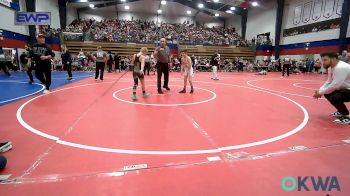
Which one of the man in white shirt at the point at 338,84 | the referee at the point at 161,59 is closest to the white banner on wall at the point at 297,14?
the referee at the point at 161,59

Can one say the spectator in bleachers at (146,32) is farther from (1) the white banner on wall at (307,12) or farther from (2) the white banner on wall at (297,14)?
(1) the white banner on wall at (307,12)

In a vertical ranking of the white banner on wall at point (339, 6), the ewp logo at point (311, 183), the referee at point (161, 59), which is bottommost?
the ewp logo at point (311, 183)

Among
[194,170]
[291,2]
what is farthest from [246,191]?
[291,2]

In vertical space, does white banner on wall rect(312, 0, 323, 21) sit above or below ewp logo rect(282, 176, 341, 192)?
above

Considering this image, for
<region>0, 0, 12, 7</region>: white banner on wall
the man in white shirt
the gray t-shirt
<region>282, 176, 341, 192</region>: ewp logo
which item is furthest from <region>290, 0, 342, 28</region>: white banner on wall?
<region>0, 0, 12, 7</region>: white banner on wall

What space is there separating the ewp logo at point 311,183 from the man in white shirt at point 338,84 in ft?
9.38

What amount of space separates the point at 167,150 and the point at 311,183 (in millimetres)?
1779

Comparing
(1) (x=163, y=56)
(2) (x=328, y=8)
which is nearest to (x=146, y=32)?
(2) (x=328, y=8)

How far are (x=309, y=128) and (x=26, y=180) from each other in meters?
4.65

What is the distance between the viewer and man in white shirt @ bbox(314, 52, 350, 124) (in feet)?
14.8

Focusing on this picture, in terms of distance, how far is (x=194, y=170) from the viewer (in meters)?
2.61

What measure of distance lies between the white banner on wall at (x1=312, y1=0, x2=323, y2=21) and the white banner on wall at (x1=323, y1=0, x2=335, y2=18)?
22.2 inches

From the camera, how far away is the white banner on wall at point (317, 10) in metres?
22.5

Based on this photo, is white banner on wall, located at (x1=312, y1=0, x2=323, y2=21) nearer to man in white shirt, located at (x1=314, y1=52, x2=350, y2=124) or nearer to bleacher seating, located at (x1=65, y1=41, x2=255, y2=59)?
bleacher seating, located at (x1=65, y1=41, x2=255, y2=59)
